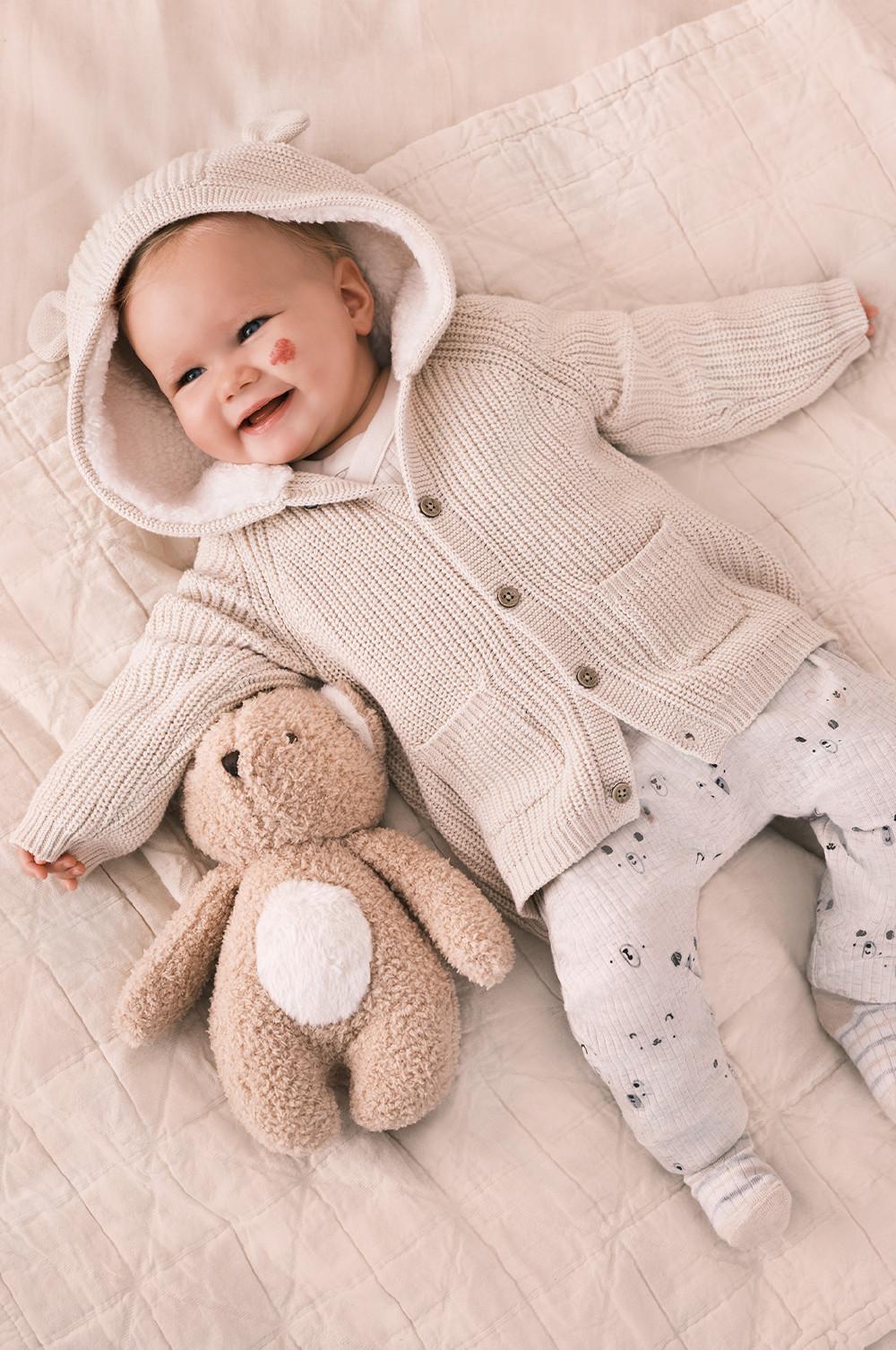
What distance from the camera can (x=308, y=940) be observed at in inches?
45.5

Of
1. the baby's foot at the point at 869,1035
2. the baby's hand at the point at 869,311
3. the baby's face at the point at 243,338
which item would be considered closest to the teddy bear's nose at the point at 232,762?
the baby's face at the point at 243,338

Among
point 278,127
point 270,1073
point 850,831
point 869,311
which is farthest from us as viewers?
point 869,311

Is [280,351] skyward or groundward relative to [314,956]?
skyward

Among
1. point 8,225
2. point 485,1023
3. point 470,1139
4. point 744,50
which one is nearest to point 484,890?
point 485,1023

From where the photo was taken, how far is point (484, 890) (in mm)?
1376

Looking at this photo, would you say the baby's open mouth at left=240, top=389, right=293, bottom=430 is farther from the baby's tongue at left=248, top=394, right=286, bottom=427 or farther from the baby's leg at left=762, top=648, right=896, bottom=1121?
the baby's leg at left=762, top=648, right=896, bottom=1121

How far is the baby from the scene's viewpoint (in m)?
1.24

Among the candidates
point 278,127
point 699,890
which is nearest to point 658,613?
point 699,890

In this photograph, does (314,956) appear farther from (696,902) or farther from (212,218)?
(212,218)

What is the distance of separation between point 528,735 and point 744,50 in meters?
1.03

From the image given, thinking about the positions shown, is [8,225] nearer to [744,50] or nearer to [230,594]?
[230,594]

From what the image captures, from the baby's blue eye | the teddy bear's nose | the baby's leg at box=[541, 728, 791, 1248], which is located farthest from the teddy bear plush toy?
the baby's blue eye

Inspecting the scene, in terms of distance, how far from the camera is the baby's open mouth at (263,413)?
136 cm

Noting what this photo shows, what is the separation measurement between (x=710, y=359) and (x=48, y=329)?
0.85 metres
